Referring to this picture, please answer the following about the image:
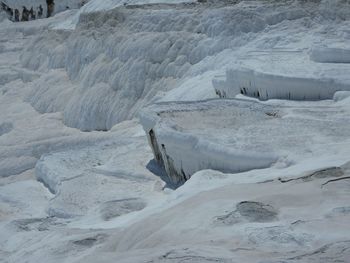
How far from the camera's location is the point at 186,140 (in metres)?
6.21

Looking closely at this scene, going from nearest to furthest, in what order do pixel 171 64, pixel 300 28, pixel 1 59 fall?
pixel 300 28 < pixel 171 64 < pixel 1 59

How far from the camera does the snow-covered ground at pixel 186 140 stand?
407 cm

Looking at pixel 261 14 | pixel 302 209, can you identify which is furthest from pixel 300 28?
pixel 302 209

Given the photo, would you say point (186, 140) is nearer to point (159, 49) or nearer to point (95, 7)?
point (159, 49)

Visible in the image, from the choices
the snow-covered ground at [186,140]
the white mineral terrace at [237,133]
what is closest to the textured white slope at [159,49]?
Answer: the snow-covered ground at [186,140]

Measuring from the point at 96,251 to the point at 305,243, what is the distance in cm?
154

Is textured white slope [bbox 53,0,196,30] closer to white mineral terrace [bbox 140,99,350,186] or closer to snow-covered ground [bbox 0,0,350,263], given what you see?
snow-covered ground [bbox 0,0,350,263]

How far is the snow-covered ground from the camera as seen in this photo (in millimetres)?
4074

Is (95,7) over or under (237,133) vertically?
under

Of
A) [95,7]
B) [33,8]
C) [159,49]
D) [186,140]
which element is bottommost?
[33,8]

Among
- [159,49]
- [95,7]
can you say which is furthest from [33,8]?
[159,49]

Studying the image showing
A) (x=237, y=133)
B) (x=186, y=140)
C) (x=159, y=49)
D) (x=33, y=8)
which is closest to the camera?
(x=186, y=140)

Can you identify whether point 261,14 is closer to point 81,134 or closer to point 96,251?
Result: point 81,134

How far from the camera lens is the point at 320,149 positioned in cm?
563
